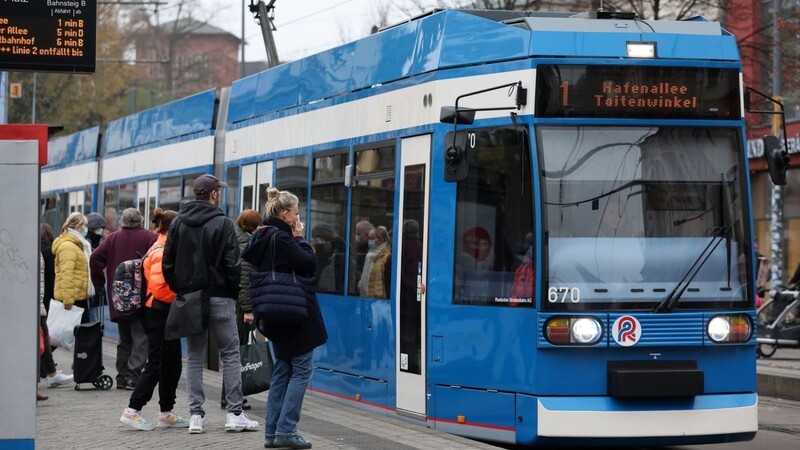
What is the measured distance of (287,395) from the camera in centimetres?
905

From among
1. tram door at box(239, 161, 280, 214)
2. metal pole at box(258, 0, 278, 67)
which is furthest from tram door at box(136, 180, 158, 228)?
tram door at box(239, 161, 280, 214)

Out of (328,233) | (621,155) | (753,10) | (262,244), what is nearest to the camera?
(262,244)

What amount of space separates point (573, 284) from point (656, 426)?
1.05 metres

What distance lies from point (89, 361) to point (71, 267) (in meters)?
1.24

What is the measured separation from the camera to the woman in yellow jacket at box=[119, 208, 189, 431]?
33.3 ft

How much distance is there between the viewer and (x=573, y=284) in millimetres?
9391

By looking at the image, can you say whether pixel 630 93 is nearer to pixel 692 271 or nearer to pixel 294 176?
pixel 692 271

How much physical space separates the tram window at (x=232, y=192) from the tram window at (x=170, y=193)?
113 inches

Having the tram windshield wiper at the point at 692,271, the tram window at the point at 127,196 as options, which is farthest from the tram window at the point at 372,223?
the tram window at the point at 127,196

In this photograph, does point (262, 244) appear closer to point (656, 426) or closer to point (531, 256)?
point (531, 256)

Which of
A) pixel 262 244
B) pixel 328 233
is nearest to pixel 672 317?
pixel 262 244

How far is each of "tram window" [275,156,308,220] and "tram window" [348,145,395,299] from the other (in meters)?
1.43

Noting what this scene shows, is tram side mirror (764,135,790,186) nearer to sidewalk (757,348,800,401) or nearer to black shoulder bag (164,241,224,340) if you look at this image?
black shoulder bag (164,241,224,340)

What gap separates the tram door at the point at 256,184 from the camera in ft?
48.6
